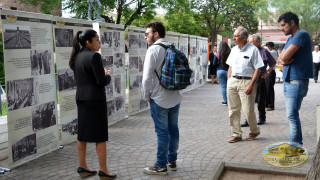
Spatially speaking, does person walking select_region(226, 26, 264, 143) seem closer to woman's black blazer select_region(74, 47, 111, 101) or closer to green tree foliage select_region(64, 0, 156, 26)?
woman's black blazer select_region(74, 47, 111, 101)

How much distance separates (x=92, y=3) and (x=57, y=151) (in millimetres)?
5417

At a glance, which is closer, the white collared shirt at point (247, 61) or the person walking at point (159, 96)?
the person walking at point (159, 96)

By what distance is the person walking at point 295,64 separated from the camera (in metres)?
4.58

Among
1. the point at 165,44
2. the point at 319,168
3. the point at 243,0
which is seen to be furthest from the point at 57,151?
the point at 243,0

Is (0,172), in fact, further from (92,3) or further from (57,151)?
(92,3)

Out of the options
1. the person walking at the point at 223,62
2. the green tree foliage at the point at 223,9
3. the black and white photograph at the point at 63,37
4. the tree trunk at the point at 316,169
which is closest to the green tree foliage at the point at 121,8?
the green tree foliage at the point at 223,9

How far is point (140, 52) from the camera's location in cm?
873

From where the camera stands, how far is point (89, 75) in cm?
388

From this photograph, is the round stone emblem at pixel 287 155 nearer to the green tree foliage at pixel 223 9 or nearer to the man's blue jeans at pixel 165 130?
the man's blue jeans at pixel 165 130

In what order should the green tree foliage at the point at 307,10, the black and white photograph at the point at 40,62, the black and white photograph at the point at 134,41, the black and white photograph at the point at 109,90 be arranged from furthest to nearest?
the green tree foliage at the point at 307,10 < the black and white photograph at the point at 134,41 < the black and white photograph at the point at 109,90 < the black and white photograph at the point at 40,62

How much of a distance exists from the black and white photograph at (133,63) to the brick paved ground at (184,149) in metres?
1.24

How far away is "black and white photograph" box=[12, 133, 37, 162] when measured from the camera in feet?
15.3

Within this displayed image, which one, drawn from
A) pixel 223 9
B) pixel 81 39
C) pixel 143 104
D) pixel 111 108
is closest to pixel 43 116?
pixel 81 39

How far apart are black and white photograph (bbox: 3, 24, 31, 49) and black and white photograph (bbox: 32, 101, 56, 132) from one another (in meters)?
0.96
